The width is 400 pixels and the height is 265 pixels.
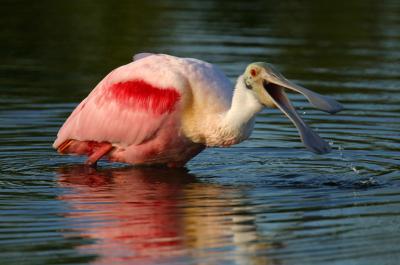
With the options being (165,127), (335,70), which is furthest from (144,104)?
(335,70)

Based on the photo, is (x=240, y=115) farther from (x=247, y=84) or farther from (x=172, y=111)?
(x=172, y=111)

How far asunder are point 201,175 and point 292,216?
220 cm

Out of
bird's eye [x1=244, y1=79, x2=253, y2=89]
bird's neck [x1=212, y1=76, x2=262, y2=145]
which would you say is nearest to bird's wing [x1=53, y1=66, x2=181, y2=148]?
bird's neck [x1=212, y1=76, x2=262, y2=145]

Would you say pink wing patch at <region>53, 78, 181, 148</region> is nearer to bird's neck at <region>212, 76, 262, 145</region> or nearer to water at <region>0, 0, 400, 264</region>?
water at <region>0, 0, 400, 264</region>

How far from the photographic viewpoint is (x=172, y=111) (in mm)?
11328

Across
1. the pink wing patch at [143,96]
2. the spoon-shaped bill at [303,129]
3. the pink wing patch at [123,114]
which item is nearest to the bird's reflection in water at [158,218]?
the pink wing patch at [123,114]

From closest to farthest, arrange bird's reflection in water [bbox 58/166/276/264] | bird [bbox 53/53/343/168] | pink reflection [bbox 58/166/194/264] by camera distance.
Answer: bird's reflection in water [bbox 58/166/276/264]
pink reflection [bbox 58/166/194/264]
bird [bbox 53/53/343/168]

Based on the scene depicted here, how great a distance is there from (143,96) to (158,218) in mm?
2422

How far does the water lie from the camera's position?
862 centimetres

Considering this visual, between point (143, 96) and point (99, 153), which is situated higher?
point (143, 96)

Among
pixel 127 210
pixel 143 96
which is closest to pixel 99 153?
pixel 143 96

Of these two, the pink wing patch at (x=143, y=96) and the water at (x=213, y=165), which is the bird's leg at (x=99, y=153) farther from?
the pink wing patch at (x=143, y=96)

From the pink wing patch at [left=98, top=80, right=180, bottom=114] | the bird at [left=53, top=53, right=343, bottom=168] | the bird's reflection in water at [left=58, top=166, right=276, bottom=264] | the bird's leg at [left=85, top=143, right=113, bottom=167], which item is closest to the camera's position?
the bird's reflection in water at [left=58, top=166, right=276, bottom=264]

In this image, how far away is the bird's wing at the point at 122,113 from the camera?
1144 centimetres
